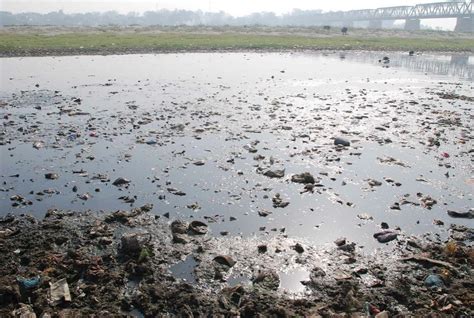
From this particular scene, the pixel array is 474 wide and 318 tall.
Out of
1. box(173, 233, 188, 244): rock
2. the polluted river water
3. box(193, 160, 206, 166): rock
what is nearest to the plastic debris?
the polluted river water

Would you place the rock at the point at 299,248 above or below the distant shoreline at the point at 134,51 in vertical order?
below

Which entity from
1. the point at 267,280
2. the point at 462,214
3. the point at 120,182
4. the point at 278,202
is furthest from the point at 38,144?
the point at 462,214

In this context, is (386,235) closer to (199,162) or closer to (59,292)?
(199,162)

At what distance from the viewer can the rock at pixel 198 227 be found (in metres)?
7.71

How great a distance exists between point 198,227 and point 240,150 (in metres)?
4.93

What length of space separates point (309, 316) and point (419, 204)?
4921 millimetres

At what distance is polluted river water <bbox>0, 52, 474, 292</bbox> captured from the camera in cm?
→ 849

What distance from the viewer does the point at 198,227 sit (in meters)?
7.88

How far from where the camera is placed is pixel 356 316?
5.48 meters

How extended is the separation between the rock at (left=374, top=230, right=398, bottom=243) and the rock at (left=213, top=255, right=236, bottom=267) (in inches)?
117

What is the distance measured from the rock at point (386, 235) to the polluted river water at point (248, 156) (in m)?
0.15

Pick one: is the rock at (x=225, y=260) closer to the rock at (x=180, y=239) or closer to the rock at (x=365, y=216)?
the rock at (x=180, y=239)

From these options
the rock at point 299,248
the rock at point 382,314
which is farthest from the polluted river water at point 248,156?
the rock at point 382,314

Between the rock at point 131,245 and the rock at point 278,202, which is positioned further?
the rock at point 278,202
